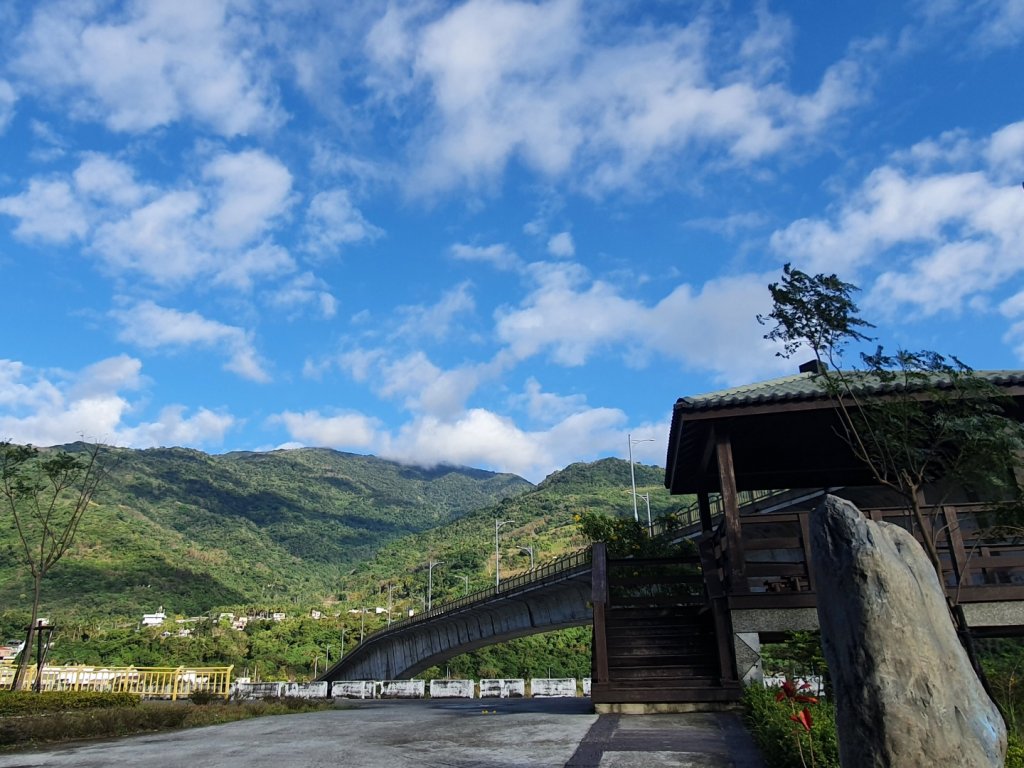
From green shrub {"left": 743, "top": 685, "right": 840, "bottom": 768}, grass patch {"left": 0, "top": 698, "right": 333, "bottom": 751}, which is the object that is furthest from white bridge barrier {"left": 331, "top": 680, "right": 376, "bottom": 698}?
green shrub {"left": 743, "top": 685, "right": 840, "bottom": 768}

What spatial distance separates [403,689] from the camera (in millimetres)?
38594

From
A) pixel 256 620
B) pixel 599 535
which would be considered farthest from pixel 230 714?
pixel 256 620

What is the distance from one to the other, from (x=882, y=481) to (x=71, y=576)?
112677 mm

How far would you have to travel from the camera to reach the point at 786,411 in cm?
1248

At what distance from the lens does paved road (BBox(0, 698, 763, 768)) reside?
643cm

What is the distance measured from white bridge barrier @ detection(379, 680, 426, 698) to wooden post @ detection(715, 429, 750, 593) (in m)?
28.8

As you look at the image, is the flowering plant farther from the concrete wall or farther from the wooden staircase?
the concrete wall

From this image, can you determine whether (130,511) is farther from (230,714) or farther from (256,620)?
(230,714)

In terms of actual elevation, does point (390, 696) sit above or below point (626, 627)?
below

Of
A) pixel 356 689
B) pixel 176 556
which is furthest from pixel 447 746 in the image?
pixel 176 556

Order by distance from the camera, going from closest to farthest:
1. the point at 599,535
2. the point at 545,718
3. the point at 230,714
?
1. the point at 545,718
2. the point at 230,714
3. the point at 599,535

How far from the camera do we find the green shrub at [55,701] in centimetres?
1191

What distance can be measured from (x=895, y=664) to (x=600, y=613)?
8177 mm

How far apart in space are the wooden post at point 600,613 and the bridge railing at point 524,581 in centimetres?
860
